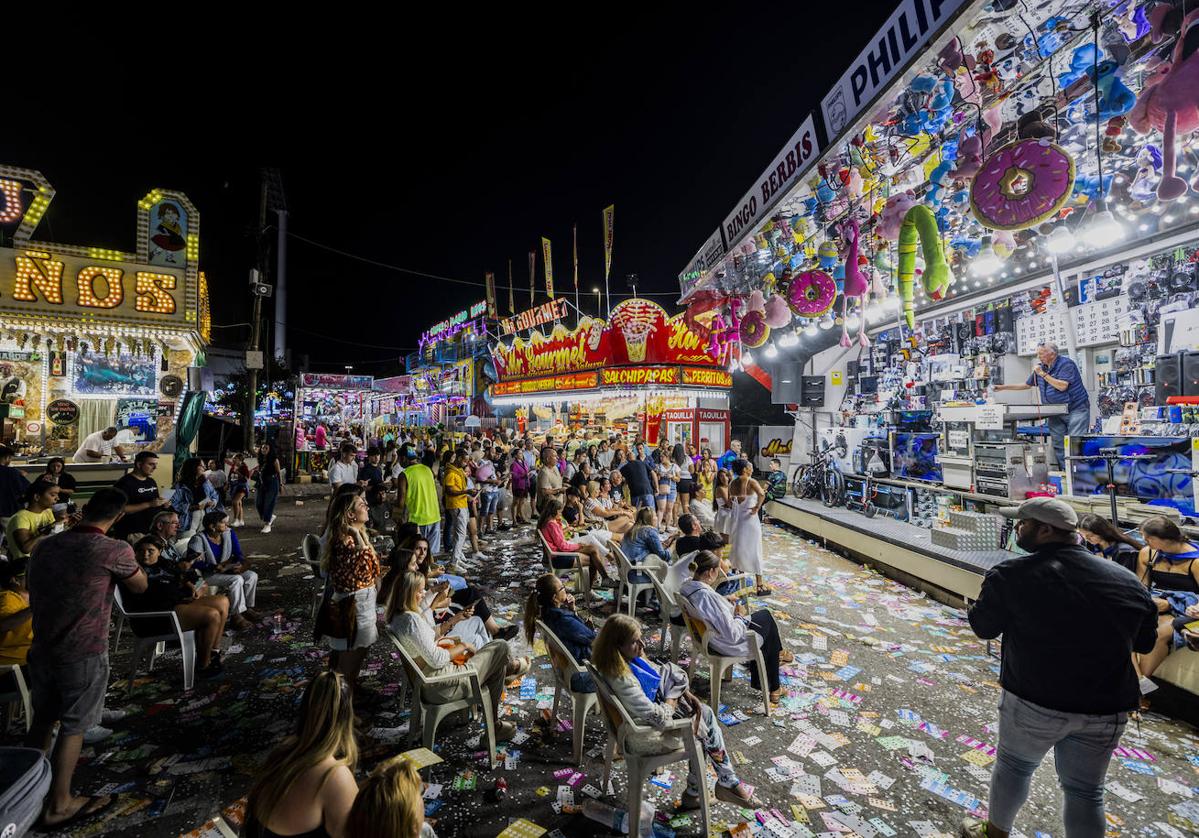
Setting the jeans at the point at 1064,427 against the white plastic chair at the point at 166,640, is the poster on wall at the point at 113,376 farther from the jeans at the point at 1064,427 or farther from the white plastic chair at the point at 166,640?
the jeans at the point at 1064,427

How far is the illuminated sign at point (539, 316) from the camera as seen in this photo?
20.9 metres

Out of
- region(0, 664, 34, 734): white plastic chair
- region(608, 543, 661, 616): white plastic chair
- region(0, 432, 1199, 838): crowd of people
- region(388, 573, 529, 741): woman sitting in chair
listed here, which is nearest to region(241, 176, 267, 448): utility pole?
region(0, 432, 1199, 838): crowd of people

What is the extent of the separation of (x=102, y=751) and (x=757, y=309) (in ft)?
31.8

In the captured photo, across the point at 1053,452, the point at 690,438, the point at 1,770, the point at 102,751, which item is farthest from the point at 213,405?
the point at 1053,452

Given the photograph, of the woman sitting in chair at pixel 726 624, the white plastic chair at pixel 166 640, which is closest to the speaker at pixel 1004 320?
the woman sitting in chair at pixel 726 624

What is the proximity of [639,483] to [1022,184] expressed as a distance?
684cm

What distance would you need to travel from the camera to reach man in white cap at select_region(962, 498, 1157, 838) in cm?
241

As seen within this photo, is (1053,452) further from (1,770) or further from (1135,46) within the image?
(1,770)

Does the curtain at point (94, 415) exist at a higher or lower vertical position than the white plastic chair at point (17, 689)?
higher

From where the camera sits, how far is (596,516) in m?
8.98

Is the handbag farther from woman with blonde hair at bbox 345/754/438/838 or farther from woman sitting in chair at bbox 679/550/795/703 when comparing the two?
woman sitting in chair at bbox 679/550/795/703

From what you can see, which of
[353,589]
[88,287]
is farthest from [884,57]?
[88,287]

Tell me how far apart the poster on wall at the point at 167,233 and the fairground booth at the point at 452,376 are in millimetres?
15264

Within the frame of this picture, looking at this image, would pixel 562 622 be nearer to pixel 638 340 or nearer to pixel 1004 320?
pixel 1004 320
